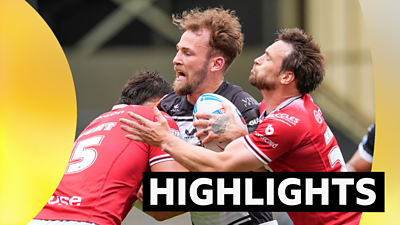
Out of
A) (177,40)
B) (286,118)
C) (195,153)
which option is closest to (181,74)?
(195,153)

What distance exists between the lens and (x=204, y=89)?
3.70 m

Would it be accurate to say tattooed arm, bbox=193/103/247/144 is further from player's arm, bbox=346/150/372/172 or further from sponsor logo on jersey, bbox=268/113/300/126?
player's arm, bbox=346/150/372/172

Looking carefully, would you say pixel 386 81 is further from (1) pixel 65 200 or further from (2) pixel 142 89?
(1) pixel 65 200

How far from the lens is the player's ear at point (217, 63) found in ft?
12.2

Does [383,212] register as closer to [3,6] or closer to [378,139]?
[378,139]

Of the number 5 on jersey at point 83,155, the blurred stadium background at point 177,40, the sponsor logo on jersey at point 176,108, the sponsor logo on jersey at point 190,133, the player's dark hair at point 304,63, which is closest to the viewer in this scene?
the number 5 on jersey at point 83,155

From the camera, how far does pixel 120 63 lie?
29.5ft

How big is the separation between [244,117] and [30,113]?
5.70 ft

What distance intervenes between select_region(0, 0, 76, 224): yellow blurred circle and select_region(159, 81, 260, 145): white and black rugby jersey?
0.96 m

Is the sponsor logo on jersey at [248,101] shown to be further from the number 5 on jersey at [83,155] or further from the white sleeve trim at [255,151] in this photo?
the number 5 on jersey at [83,155]

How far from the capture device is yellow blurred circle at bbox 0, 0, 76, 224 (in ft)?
9.85

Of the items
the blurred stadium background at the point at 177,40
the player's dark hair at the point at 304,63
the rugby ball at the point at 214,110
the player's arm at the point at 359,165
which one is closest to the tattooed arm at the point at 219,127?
the rugby ball at the point at 214,110

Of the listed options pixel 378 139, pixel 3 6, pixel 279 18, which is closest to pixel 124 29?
pixel 279 18

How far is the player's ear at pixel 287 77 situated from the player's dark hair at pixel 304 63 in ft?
0.08
